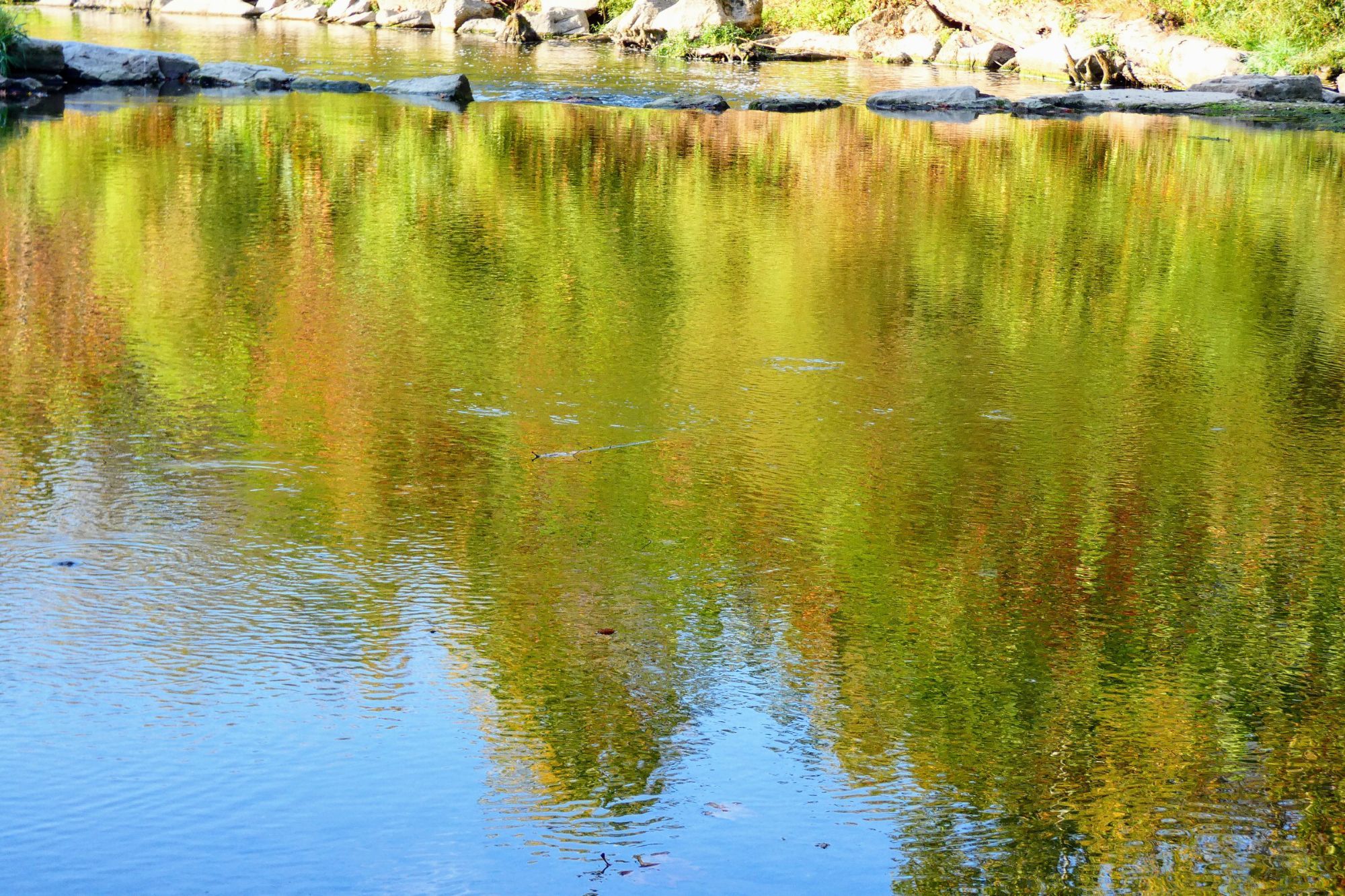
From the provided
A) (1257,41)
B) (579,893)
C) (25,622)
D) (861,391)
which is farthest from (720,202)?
(1257,41)

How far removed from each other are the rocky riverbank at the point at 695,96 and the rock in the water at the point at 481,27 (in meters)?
14.0

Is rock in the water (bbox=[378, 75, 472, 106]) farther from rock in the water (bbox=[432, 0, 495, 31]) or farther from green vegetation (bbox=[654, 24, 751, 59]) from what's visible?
rock in the water (bbox=[432, 0, 495, 31])

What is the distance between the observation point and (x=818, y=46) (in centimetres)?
3041

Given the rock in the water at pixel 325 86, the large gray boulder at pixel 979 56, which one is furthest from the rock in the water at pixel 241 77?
the large gray boulder at pixel 979 56

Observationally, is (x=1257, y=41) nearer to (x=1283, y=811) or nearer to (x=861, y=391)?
(x=861, y=391)

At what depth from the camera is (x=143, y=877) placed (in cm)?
270

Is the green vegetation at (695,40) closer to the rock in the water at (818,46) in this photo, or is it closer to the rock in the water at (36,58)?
the rock in the water at (818,46)

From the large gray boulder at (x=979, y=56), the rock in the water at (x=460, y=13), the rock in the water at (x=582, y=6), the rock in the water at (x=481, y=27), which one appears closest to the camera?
the large gray boulder at (x=979, y=56)

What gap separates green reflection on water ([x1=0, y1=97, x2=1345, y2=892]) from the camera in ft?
10.8

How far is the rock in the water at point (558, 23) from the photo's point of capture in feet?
108

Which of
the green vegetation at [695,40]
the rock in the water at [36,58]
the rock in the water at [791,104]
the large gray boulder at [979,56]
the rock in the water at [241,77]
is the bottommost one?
the rock in the water at [791,104]

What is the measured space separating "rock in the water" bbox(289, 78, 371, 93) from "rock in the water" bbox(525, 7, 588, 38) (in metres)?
13.4

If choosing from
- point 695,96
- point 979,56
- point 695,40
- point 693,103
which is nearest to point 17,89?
point 693,103

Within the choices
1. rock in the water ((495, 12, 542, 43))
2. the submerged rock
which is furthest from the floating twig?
the submerged rock
